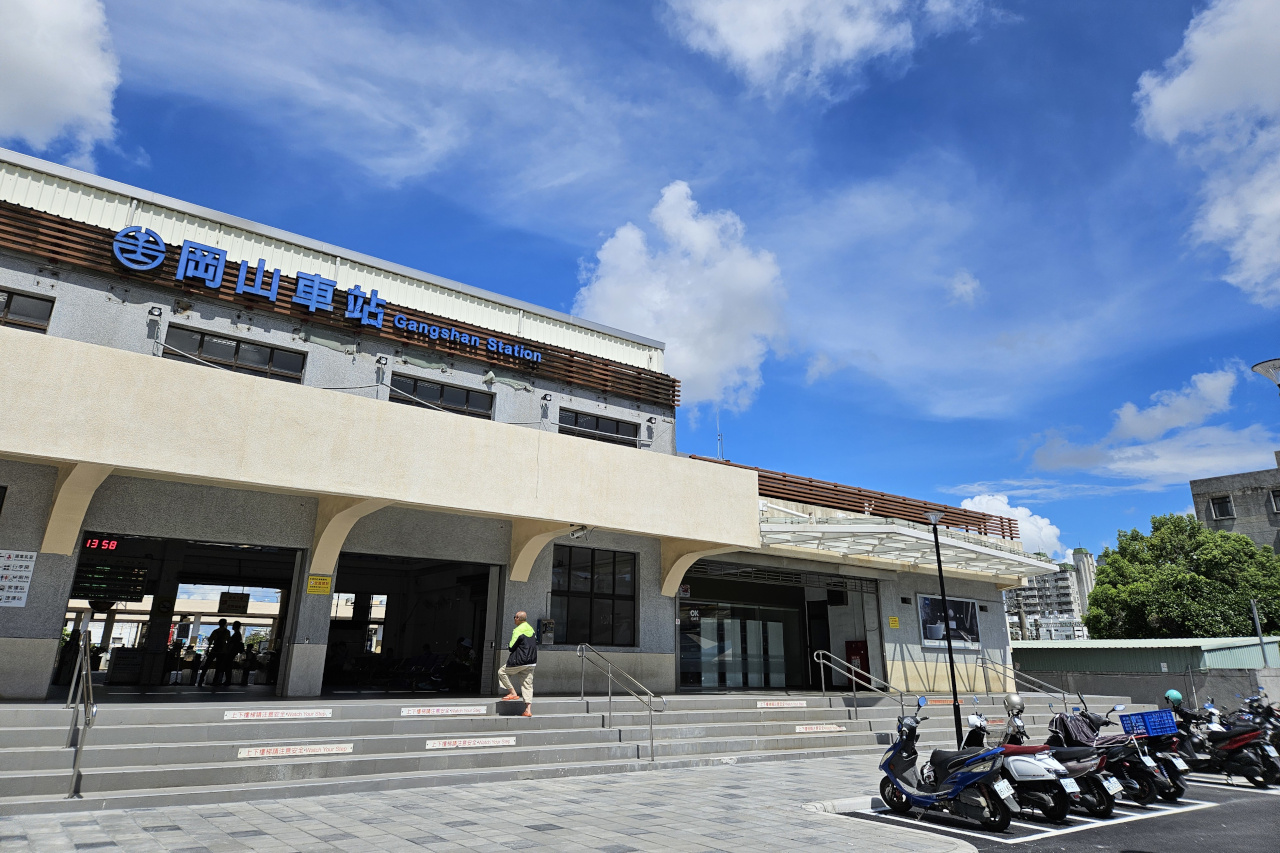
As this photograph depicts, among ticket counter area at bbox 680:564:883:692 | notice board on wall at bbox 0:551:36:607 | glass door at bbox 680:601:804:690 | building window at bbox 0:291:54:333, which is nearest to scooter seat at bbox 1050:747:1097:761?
ticket counter area at bbox 680:564:883:692

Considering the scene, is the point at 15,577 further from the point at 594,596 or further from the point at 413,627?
the point at 413,627

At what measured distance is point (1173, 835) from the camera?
809cm

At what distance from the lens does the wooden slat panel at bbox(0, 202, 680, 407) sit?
12195 millimetres

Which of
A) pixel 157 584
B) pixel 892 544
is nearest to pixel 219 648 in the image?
pixel 157 584

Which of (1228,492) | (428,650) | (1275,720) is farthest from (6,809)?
(1228,492)

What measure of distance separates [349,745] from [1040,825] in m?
8.33

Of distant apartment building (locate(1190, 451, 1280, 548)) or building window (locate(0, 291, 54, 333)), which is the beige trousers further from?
distant apartment building (locate(1190, 451, 1280, 548))

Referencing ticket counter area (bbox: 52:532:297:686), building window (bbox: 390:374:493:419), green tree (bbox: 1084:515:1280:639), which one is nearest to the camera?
building window (bbox: 390:374:493:419)

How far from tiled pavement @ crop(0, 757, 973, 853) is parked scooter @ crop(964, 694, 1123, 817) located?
1699 millimetres

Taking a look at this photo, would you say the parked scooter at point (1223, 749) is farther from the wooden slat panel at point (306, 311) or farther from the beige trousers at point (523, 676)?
the wooden slat panel at point (306, 311)

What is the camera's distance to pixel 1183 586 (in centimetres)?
3672

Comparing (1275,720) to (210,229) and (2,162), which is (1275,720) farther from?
(2,162)

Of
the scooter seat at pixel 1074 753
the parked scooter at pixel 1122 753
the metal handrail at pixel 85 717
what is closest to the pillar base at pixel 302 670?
the metal handrail at pixel 85 717

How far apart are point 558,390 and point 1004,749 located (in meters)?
11.4
